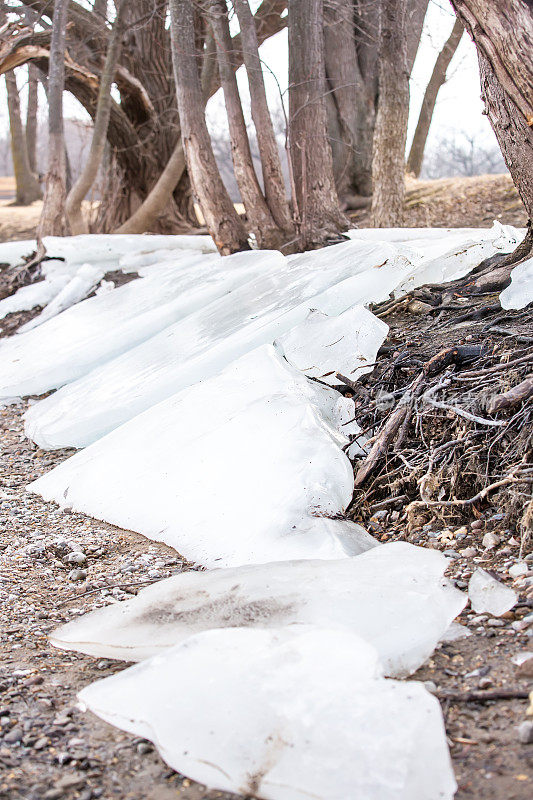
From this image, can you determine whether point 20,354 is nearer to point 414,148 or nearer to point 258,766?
point 258,766

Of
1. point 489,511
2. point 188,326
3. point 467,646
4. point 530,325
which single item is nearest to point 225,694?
point 467,646

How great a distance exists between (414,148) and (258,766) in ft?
37.4

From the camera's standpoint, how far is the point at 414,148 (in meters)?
11.6

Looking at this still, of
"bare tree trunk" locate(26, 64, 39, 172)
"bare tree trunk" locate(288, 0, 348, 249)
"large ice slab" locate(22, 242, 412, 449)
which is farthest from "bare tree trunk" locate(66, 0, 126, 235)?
"bare tree trunk" locate(26, 64, 39, 172)

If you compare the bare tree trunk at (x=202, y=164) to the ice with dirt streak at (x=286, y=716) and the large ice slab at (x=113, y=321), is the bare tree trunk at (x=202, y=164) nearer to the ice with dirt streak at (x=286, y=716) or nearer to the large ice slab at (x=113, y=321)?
the large ice slab at (x=113, y=321)

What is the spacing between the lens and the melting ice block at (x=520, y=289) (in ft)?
11.9

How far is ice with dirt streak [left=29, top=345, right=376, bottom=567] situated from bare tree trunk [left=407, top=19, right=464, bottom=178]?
26.5 feet

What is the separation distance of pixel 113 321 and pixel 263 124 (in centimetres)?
214

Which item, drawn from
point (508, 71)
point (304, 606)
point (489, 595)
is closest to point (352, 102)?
point (508, 71)

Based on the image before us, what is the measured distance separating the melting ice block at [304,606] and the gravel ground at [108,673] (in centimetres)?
9

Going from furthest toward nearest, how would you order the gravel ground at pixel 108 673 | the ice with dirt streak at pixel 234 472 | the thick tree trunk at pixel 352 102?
the thick tree trunk at pixel 352 102 → the ice with dirt streak at pixel 234 472 → the gravel ground at pixel 108 673

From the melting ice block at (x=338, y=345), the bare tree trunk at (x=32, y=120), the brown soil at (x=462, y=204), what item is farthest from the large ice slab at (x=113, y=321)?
the bare tree trunk at (x=32, y=120)

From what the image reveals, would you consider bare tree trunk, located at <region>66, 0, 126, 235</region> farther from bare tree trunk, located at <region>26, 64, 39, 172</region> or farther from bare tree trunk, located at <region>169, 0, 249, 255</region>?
bare tree trunk, located at <region>26, 64, 39, 172</region>

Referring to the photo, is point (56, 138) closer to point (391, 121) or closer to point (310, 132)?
point (310, 132)
